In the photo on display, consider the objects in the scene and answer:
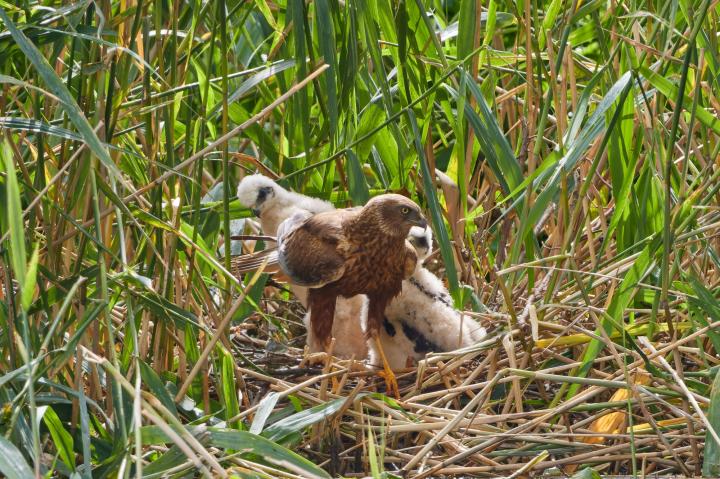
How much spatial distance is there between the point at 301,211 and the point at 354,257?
0.32 metres

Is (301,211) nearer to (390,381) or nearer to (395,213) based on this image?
(395,213)

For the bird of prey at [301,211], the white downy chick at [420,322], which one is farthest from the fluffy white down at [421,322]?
the bird of prey at [301,211]

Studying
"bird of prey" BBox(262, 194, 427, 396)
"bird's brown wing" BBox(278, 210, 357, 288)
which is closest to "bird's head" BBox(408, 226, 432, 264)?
"bird of prey" BBox(262, 194, 427, 396)

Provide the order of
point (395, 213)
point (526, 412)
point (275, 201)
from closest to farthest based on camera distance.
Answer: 1. point (526, 412)
2. point (395, 213)
3. point (275, 201)

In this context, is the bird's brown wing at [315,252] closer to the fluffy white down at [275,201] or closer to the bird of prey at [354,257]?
the bird of prey at [354,257]

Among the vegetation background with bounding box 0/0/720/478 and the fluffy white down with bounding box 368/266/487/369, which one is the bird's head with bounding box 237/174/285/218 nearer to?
the vegetation background with bounding box 0/0/720/478

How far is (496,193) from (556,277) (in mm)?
774

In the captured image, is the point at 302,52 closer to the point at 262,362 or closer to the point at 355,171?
the point at 355,171

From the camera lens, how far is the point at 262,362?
3.71 meters

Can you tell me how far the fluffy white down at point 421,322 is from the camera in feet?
12.1

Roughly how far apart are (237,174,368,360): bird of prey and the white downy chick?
0.12m

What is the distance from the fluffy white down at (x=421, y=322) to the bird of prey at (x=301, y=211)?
0.40ft

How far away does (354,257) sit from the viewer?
3.71m

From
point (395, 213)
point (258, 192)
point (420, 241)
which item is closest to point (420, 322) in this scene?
point (420, 241)
